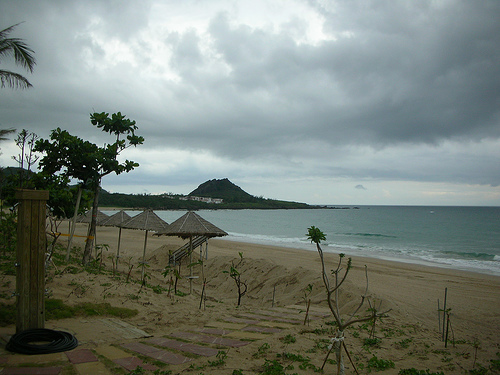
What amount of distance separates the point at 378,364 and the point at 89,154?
9022 millimetres

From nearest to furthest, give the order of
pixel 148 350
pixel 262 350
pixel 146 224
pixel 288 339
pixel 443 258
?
pixel 148 350
pixel 262 350
pixel 288 339
pixel 146 224
pixel 443 258

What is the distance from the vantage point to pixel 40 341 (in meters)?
4.48

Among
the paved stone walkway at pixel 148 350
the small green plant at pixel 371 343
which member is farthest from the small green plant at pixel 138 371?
the small green plant at pixel 371 343

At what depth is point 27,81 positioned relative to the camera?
31.7ft

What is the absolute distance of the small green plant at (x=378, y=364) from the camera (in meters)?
4.44

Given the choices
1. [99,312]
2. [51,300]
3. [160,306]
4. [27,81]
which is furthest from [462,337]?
[27,81]

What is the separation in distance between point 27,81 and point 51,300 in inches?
268

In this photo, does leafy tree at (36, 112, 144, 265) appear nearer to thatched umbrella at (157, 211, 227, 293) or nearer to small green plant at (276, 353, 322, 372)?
thatched umbrella at (157, 211, 227, 293)

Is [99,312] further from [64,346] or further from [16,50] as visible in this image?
[16,50]

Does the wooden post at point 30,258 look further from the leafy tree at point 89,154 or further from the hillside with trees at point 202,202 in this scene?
the hillside with trees at point 202,202

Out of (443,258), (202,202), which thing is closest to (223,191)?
(202,202)

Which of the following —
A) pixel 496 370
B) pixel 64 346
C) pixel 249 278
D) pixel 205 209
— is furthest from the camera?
pixel 205 209

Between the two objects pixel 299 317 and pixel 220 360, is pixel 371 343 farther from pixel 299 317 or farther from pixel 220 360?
pixel 220 360

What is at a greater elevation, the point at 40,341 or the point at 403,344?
the point at 40,341
